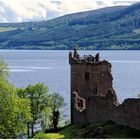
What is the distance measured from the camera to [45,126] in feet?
313

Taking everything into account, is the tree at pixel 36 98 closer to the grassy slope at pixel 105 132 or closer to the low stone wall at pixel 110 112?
Result: the low stone wall at pixel 110 112

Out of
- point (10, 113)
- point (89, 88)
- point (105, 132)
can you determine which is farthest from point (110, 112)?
point (89, 88)

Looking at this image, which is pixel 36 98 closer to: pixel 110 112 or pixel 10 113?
pixel 10 113

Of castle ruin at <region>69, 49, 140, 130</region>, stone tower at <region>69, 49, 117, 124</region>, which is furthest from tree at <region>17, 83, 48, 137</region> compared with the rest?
stone tower at <region>69, 49, 117, 124</region>

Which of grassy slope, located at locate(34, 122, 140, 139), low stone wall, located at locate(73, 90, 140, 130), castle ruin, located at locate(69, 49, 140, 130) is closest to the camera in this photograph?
grassy slope, located at locate(34, 122, 140, 139)

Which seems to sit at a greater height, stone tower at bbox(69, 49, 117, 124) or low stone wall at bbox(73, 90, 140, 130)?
stone tower at bbox(69, 49, 117, 124)

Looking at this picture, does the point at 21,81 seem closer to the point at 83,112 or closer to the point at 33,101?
the point at 33,101

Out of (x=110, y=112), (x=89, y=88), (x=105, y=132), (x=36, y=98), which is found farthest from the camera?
(x=36, y=98)

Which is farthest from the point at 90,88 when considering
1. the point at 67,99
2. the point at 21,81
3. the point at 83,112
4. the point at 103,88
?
the point at 21,81

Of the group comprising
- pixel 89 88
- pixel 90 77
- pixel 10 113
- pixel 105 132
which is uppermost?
pixel 90 77

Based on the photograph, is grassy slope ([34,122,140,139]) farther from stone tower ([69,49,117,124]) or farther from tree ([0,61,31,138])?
stone tower ([69,49,117,124])

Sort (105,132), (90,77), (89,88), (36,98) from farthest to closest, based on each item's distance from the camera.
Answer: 1. (36,98)
2. (89,88)
3. (90,77)
4. (105,132)

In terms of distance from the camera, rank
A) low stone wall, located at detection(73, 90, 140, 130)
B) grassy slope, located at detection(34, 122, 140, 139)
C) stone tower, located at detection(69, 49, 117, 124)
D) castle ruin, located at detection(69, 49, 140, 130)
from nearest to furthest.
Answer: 1. grassy slope, located at detection(34, 122, 140, 139)
2. low stone wall, located at detection(73, 90, 140, 130)
3. castle ruin, located at detection(69, 49, 140, 130)
4. stone tower, located at detection(69, 49, 117, 124)

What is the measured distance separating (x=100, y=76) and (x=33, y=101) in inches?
800
